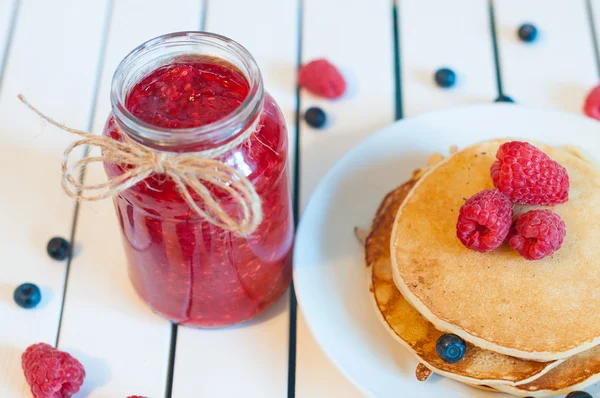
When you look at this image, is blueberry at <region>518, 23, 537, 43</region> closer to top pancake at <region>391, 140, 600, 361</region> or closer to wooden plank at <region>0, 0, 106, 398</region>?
top pancake at <region>391, 140, 600, 361</region>

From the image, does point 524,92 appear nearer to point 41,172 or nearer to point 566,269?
point 566,269

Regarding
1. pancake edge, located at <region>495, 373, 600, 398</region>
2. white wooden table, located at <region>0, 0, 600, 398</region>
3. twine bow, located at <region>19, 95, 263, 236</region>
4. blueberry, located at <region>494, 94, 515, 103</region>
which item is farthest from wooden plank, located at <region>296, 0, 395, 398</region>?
twine bow, located at <region>19, 95, 263, 236</region>

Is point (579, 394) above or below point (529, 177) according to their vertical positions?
below

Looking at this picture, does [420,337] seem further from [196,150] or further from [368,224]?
[196,150]

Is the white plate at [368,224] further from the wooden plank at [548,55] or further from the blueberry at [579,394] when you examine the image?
the wooden plank at [548,55]

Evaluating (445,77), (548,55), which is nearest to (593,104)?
(548,55)
